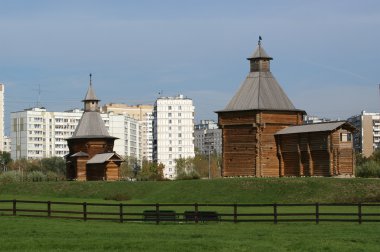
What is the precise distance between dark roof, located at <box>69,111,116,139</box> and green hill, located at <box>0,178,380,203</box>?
49.1 feet

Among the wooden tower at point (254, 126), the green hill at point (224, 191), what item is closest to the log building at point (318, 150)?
the wooden tower at point (254, 126)

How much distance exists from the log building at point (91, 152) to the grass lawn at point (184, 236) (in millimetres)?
51488

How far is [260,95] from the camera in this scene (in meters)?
78.2

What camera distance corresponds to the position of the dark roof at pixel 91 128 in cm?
9700

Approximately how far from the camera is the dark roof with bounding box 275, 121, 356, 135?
71312mm

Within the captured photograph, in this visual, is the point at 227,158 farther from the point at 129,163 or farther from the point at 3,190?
the point at 129,163

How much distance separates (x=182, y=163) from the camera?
6713 inches

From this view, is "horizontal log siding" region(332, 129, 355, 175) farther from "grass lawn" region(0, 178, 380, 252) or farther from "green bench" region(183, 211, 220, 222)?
"green bench" region(183, 211, 220, 222)

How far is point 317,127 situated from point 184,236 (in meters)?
41.9

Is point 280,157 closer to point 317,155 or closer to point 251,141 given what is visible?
point 251,141

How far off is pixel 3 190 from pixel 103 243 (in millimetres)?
56014

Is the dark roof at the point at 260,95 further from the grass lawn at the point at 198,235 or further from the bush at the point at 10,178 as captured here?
the bush at the point at 10,178

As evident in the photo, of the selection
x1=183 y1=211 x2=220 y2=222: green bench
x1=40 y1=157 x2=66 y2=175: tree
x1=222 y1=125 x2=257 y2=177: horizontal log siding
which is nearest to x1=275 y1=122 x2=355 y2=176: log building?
x1=222 y1=125 x2=257 y2=177: horizontal log siding

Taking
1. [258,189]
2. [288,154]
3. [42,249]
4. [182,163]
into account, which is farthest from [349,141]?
[182,163]
